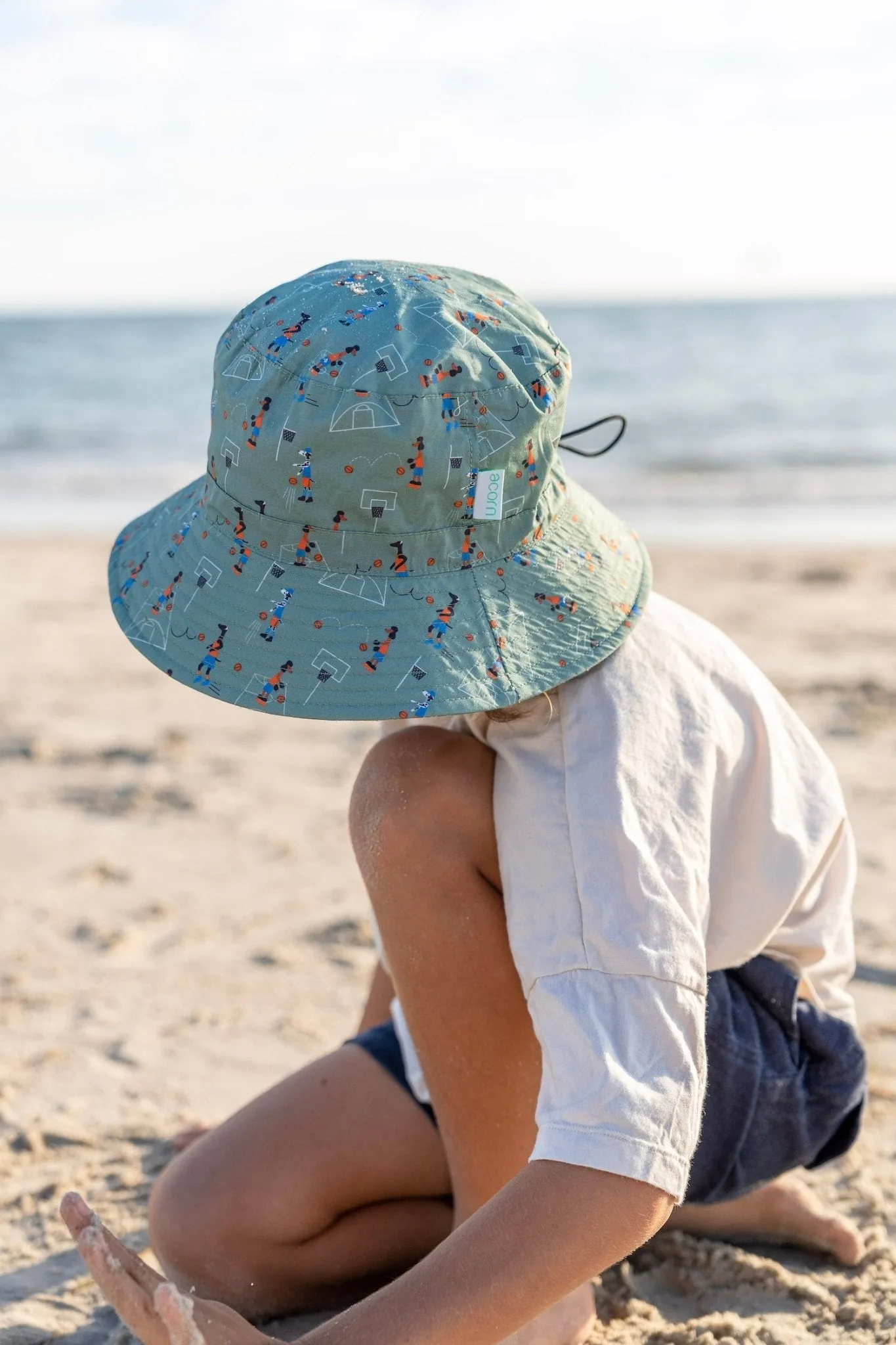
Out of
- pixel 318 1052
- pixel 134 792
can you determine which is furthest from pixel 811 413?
pixel 318 1052

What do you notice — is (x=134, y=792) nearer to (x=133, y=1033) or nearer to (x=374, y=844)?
(x=133, y=1033)

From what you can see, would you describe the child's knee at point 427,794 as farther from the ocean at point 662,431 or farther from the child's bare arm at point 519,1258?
the ocean at point 662,431

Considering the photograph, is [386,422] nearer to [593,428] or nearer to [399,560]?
[399,560]

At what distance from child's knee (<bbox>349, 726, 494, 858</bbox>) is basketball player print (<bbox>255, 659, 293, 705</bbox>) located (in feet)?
0.72

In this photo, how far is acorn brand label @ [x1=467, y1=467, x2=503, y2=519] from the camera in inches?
42.2

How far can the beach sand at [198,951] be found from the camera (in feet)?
4.72

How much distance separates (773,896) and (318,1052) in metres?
0.94

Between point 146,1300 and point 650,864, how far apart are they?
51 cm

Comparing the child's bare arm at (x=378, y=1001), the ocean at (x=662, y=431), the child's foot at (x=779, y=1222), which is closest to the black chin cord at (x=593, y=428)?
the child's bare arm at (x=378, y=1001)

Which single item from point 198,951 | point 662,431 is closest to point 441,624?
point 198,951

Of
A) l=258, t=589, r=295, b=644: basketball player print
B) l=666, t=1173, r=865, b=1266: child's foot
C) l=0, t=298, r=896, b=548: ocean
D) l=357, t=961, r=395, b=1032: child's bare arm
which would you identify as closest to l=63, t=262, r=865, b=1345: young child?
l=258, t=589, r=295, b=644: basketball player print

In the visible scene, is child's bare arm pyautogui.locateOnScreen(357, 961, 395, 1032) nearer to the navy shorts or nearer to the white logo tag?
the navy shorts

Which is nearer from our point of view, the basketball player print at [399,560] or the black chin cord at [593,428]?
the basketball player print at [399,560]

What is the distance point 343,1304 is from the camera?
4.75ft
